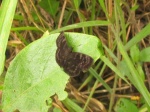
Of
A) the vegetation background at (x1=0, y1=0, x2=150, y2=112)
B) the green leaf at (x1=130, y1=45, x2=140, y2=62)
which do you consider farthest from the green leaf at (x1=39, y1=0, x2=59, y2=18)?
the green leaf at (x1=130, y1=45, x2=140, y2=62)

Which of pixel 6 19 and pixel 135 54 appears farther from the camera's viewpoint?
pixel 135 54

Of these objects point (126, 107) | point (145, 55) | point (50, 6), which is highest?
point (50, 6)

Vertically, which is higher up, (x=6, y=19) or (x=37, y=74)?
(x=6, y=19)

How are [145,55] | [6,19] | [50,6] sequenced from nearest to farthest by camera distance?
[6,19] → [145,55] → [50,6]

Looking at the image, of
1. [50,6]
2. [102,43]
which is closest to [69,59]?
[102,43]

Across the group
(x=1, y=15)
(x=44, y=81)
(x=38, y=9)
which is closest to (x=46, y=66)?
(x=44, y=81)

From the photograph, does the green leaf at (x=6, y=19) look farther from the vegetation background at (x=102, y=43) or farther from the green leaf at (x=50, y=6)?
the green leaf at (x=50, y=6)

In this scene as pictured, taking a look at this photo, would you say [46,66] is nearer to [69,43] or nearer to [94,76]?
[69,43]

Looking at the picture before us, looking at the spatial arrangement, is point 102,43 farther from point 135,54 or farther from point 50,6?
point 50,6

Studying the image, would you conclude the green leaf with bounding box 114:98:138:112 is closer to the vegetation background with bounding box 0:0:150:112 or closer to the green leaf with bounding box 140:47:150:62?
the vegetation background with bounding box 0:0:150:112
